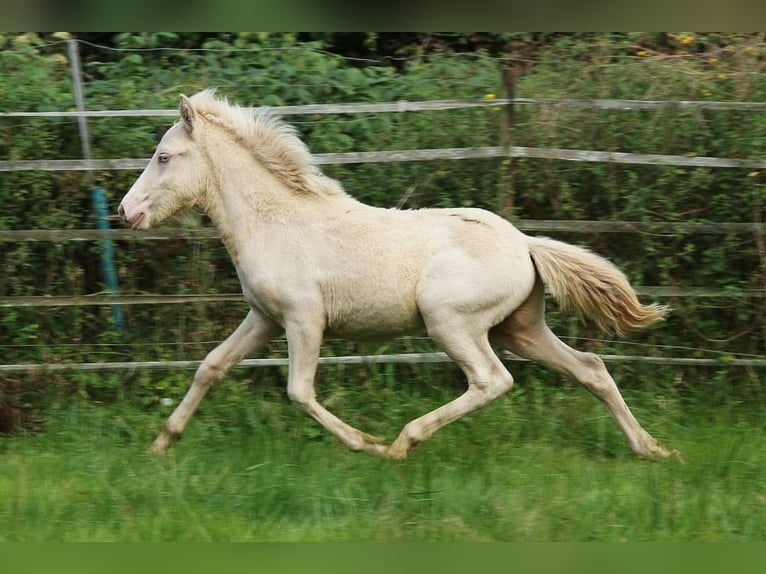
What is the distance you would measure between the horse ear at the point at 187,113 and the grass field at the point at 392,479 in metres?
1.82

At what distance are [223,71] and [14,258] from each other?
2.07m

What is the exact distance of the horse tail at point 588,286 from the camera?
5.81 m

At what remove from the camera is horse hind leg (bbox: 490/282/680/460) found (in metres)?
6.00

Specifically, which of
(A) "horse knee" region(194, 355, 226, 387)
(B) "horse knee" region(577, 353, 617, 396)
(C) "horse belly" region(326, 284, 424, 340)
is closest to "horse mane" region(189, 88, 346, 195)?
(C) "horse belly" region(326, 284, 424, 340)

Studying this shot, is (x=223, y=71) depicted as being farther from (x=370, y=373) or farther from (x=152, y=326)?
(x=370, y=373)

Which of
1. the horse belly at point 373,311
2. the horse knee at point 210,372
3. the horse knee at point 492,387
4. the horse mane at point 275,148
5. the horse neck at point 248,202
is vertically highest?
the horse mane at point 275,148

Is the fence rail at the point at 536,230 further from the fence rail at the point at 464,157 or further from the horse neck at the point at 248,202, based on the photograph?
the horse neck at the point at 248,202

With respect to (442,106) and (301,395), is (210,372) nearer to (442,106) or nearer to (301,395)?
(301,395)

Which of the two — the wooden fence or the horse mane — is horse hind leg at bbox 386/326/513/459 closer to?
the horse mane

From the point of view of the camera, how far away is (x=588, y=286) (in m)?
5.88

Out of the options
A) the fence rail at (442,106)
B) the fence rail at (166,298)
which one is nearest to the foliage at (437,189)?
the fence rail at (166,298)

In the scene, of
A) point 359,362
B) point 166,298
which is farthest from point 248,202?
point 359,362

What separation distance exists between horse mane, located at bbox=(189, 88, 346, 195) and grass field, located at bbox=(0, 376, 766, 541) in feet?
4.85

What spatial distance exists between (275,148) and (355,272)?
93cm
